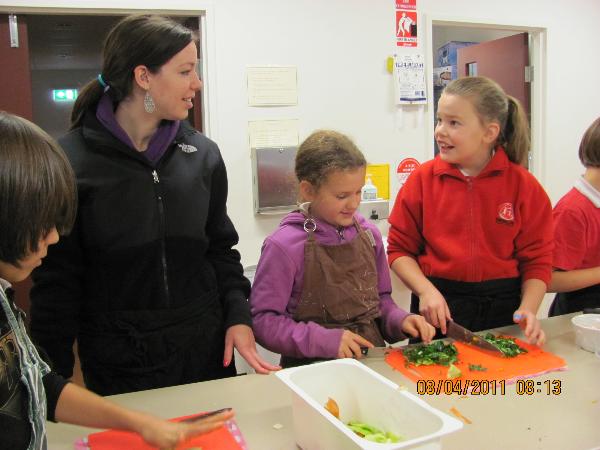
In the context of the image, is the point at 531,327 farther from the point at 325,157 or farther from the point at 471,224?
the point at 325,157

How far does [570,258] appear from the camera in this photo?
1.84 meters

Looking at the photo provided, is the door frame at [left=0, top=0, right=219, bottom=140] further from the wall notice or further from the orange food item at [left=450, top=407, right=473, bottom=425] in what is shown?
the orange food item at [left=450, top=407, right=473, bottom=425]

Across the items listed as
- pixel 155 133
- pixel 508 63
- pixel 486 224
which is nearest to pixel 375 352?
pixel 486 224

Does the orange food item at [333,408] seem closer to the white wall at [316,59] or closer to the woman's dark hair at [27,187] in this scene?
the woman's dark hair at [27,187]

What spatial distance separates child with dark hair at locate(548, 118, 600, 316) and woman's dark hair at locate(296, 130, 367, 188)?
2.54 feet

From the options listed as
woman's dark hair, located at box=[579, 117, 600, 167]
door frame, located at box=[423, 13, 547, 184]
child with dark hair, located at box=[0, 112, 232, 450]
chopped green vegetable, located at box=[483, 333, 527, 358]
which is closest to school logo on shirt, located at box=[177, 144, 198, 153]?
child with dark hair, located at box=[0, 112, 232, 450]

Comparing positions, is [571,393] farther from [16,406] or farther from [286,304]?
[16,406]

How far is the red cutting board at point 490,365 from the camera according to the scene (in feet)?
4.31

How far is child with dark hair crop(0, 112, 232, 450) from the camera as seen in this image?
2.65 feet

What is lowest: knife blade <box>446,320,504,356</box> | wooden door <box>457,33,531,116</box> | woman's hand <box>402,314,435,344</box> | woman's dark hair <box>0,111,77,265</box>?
knife blade <box>446,320,504,356</box>

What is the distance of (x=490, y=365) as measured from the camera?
1.37m

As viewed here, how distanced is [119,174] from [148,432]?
645mm

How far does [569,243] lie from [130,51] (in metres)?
1.47
